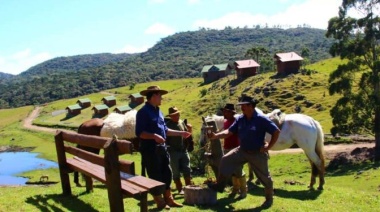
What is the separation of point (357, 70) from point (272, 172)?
1130 cm

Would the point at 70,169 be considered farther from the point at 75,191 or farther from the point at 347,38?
the point at 347,38

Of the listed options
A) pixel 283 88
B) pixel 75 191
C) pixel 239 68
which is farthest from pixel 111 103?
pixel 75 191

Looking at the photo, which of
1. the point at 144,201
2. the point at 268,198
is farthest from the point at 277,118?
the point at 144,201

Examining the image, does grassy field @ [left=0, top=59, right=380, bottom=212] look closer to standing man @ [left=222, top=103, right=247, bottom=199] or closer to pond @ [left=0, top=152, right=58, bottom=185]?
standing man @ [left=222, top=103, right=247, bottom=199]

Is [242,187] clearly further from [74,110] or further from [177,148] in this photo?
[74,110]

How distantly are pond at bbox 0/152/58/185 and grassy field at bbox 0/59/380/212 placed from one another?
1.52 metres

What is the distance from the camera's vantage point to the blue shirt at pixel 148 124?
27.3ft

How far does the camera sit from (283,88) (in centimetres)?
7469

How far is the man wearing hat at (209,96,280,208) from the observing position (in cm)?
907

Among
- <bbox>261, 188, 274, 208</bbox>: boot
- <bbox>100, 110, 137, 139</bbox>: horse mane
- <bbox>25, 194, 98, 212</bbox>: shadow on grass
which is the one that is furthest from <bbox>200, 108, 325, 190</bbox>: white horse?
<bbox>25, 194, 98, 212</bbox>: shadow on grass

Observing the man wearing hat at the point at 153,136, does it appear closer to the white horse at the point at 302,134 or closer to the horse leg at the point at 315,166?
the white horse at the point at 302,134

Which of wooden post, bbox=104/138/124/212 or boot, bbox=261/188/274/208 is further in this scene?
boot, bbox=261/188/274/208

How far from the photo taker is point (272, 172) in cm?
3256

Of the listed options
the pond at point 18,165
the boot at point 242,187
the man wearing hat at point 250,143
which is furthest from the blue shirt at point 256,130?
the pond at point 18,165
